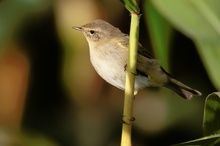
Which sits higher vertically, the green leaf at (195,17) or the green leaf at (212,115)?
the green leaf at (195,17)

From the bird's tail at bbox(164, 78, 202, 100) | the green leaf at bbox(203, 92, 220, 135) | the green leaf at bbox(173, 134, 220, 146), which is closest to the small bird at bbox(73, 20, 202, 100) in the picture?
the bird's tail at bbox(164, 78, 202, 100)

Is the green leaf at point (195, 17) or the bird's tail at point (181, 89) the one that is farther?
the bird's tail at point (181, 89)

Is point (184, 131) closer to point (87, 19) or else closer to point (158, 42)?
point (87, 19)

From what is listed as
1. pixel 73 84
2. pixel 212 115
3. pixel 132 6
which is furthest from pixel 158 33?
pixel 73 84

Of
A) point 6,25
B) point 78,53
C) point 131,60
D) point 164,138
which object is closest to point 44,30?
point 78,53

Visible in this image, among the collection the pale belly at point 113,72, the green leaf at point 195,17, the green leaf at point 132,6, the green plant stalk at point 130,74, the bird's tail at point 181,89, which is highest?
the bird's tail at point 181,89

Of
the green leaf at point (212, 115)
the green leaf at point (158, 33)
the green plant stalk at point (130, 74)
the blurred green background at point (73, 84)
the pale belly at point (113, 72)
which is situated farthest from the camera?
the blurred green background at point (73, 84)

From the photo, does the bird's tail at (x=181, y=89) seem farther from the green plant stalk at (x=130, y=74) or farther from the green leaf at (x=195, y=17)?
the green plant stalk at (x=130, y=74)

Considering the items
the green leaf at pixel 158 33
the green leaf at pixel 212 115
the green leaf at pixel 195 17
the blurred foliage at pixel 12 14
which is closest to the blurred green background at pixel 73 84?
the blurred foliage at pixel 12 14
